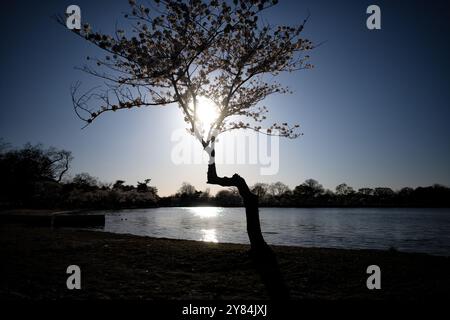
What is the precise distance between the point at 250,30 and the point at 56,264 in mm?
12968

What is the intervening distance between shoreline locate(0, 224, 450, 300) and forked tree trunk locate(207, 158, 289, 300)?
35 cm

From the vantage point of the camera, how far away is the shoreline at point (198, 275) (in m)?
8.21

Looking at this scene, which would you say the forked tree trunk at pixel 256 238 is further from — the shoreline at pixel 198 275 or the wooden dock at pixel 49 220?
the wooden dock at pixel 49 220

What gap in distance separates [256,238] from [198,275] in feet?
10.1

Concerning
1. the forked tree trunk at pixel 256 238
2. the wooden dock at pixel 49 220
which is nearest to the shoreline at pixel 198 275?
the forked tree trunk at pixel 256 238

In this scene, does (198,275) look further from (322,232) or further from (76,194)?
(76,194)

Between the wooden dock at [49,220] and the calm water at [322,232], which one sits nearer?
the calm water at [322,232]

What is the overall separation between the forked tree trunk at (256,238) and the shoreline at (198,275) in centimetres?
35

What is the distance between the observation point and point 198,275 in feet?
35.2

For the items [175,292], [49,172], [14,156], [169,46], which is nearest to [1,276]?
[175,292]

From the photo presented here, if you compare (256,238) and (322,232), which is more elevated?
(256,238)

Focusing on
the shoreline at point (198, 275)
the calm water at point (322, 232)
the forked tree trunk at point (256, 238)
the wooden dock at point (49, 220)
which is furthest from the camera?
the wooden dock at point (49, 220)

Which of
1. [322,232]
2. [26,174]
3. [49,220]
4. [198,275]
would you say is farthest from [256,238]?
[26,174]

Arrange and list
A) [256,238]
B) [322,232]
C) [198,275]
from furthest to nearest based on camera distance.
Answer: [322,232] → [256,238] → [198,275]
